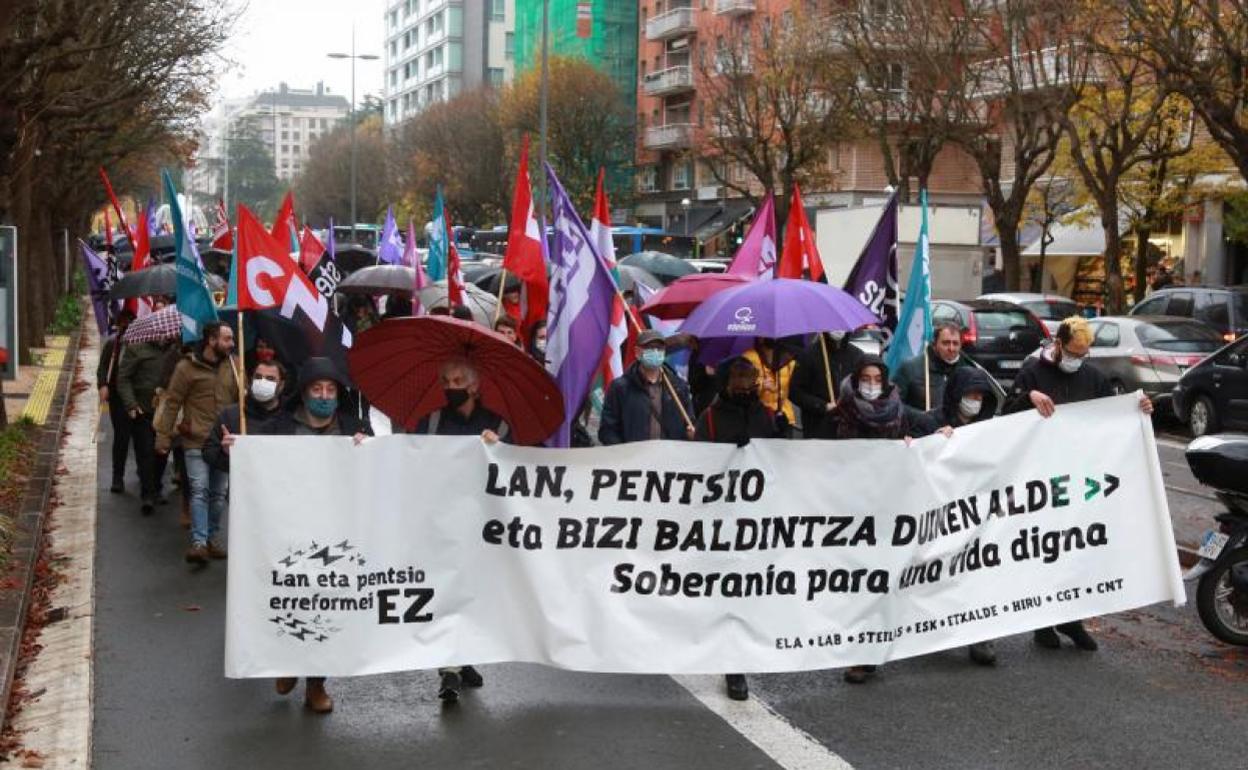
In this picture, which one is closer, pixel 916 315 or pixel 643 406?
pixel 643 406

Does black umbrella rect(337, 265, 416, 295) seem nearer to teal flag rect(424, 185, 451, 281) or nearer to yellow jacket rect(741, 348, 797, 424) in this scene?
teal flag rect(424, 185, 451, 281)

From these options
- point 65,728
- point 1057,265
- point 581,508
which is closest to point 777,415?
point 581,508

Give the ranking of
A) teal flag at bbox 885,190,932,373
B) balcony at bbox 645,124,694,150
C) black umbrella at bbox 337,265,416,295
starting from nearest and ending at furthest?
teal flag at bbox 885,190,932,373, black umbrella at bbox 337,265,416,295, balcony at bbox 645,124,694,150

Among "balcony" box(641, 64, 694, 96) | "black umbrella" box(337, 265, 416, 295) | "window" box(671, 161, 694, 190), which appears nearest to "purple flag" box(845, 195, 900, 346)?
"black umbrella" box(337, 265, 416, 295)

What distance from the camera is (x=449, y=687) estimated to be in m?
7.19

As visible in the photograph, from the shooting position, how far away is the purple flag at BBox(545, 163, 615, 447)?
7949 millimetres

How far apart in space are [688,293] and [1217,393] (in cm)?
923

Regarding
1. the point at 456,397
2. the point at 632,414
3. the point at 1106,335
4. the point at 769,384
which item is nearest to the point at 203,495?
the point at 632,414

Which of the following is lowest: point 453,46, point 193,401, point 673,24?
point 193,401

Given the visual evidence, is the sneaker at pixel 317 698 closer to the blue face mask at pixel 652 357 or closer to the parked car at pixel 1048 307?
the blue face mask at pixel 652 357

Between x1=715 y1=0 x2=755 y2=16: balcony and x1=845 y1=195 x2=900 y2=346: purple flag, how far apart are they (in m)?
54.0

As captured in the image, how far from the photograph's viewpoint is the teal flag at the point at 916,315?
899cm

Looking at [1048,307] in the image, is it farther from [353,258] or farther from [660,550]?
[660,550]

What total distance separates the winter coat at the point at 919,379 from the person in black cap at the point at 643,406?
1.67m
